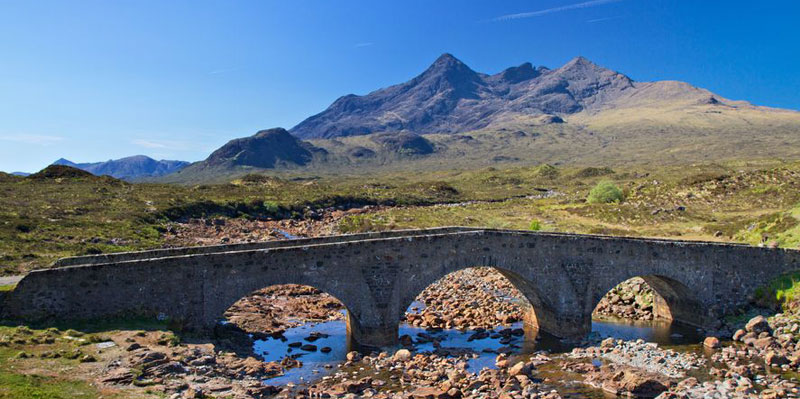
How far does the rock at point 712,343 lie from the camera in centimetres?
2456

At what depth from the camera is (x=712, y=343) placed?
2461cm

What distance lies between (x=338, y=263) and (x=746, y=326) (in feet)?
63.4

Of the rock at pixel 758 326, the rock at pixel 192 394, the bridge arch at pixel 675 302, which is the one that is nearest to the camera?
the rock at pixel 192 394

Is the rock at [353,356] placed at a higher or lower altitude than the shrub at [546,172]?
lower

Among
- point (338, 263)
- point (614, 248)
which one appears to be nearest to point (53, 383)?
point (338, 263)

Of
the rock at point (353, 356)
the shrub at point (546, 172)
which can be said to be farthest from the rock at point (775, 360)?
the shrub at point (546, 172)

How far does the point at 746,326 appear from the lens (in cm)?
2559

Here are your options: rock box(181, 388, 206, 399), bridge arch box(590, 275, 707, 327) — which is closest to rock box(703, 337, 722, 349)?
bridge arch box(590, 275, 707, 327)

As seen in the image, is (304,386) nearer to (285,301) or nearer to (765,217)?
(285,301)

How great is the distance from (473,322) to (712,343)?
429 inches

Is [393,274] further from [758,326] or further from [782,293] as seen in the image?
[782,293]

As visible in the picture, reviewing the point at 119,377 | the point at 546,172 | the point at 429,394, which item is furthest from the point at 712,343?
the point at 546,172

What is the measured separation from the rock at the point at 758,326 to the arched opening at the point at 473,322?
31.5ft

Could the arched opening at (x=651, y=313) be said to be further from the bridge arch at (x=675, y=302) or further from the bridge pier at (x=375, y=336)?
the bridge pier at (x=375, y=336)
